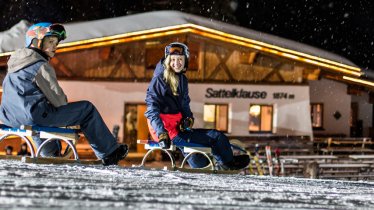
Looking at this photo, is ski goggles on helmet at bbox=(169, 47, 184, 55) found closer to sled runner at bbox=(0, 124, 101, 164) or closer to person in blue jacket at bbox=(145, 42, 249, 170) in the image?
person in blue jacket at bbox=(145, 42, 249, 170)

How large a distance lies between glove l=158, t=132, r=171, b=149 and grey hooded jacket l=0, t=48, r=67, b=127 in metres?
1.31

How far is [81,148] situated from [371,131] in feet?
51.8

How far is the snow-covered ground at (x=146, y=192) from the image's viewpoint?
13.5 feet

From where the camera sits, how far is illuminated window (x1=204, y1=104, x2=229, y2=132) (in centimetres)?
2519

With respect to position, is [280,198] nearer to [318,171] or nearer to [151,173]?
[151,173]

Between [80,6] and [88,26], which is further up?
[80,6]

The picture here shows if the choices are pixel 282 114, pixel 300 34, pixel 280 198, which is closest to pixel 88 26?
pixel 282 114

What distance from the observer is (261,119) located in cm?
2589

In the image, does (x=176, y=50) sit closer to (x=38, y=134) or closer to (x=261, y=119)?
(x=38, y=134)

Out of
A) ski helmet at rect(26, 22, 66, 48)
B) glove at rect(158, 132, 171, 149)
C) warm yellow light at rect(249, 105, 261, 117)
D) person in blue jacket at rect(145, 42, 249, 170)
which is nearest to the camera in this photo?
ski helmet at rect(26, 22, 66, 48)

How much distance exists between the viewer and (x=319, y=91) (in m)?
28.3

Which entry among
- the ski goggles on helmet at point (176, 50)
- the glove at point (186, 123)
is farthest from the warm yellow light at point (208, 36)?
the glove at point (186, 123)

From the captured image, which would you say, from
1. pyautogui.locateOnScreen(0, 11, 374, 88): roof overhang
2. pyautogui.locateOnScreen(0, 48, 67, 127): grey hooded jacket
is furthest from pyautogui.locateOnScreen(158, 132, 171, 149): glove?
pyautogui.locateOnScreen(0, 11, 374, 88): roof overhang

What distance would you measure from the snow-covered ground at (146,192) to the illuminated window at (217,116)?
18612 millimetres
